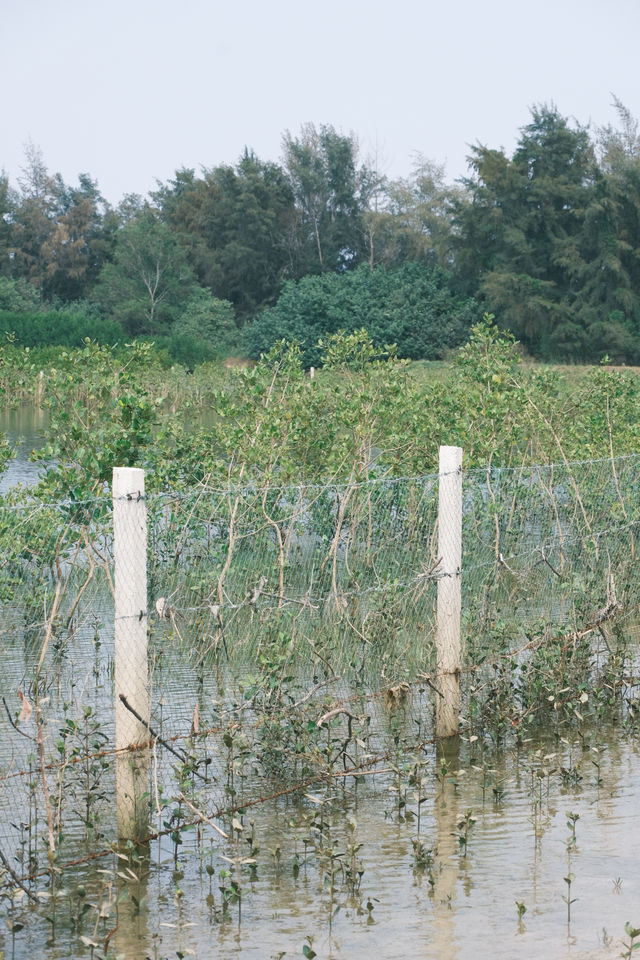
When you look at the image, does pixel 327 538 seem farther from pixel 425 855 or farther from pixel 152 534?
pixel 425 855

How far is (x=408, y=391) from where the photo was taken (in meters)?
12.1

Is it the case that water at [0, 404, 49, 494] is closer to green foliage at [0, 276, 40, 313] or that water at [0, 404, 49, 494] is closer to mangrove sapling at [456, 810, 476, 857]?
mangrove sapling at [456, 810, 476, 857]

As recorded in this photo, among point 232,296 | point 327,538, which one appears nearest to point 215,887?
point 327,538

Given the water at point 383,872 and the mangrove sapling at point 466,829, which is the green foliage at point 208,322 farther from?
the mangrove sapling at point 466,829

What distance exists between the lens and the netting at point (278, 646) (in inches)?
226

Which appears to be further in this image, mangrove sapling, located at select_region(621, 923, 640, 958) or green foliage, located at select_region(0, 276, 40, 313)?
green foliage, located at select_region(0, 276, 40, 313)

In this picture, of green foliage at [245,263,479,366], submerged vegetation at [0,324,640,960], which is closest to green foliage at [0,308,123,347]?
green foliage at [245,263,479,366]

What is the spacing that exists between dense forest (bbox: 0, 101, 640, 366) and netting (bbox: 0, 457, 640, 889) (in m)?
31.4

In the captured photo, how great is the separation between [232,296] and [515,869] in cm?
6023

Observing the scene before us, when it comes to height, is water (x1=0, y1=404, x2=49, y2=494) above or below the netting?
above

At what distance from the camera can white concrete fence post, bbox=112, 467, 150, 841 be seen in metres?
5.07

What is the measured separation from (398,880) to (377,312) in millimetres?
48777

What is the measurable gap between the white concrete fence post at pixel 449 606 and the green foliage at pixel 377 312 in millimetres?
43873

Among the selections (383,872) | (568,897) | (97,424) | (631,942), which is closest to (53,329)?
(97,424)
